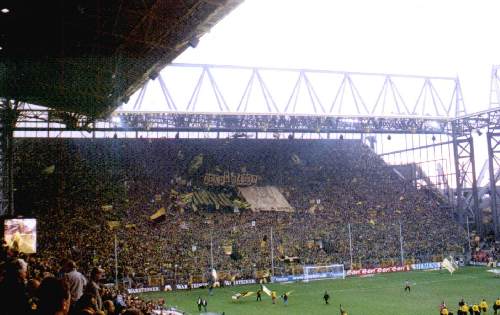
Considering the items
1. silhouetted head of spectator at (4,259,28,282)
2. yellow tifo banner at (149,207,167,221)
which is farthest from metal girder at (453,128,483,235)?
silhouetted head of spectator at (4,259,28,282)

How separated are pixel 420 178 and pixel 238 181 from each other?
2568cm

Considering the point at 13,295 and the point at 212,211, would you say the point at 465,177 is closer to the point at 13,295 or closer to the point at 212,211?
the point at 212,211

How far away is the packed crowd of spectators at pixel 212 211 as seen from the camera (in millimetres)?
45625

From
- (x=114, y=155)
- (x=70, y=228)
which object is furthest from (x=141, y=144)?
(x=70, y=228)

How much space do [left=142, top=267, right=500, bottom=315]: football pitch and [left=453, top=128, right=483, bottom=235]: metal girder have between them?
1406 centimetres

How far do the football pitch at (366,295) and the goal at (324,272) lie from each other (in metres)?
1.67

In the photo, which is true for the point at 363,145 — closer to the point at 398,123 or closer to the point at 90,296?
the point at 398,123

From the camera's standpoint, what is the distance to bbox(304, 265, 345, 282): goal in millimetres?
49062

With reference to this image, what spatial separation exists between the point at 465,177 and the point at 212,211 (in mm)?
30623

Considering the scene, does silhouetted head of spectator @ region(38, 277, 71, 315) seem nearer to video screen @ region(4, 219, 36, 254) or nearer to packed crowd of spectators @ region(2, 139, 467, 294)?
video screen @ region(4, 219, 36, 254)

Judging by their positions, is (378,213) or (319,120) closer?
(319,120)

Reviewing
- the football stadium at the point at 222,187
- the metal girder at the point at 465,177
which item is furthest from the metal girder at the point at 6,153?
the metal girder at the point at 465,177

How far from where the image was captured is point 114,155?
56.9 metres

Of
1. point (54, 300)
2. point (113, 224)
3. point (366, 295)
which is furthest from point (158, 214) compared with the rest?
point (54, 300)
